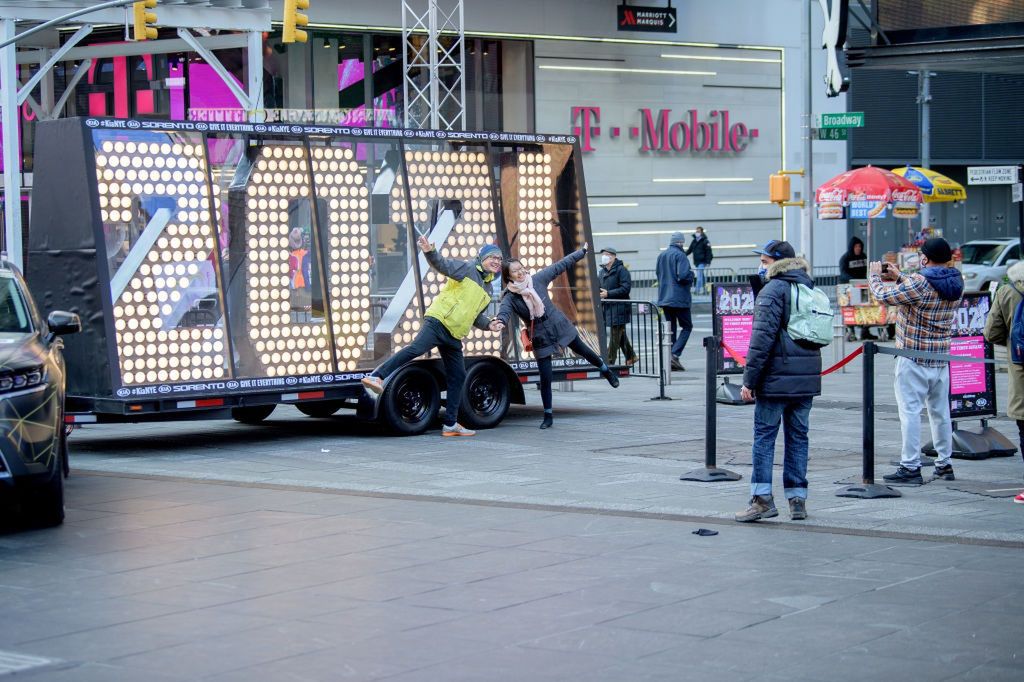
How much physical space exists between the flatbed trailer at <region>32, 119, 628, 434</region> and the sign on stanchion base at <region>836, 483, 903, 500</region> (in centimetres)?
541

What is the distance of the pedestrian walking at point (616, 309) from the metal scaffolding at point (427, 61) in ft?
37.3

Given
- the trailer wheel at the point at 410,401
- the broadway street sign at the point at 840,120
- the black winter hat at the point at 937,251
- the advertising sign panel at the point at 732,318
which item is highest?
the broadway street sign at the point at 840,120

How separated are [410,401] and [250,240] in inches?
90.3

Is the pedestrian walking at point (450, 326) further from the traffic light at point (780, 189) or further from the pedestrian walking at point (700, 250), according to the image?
the pedestrian walking at point (700, 250)

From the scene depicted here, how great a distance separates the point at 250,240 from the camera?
1466 centimetres

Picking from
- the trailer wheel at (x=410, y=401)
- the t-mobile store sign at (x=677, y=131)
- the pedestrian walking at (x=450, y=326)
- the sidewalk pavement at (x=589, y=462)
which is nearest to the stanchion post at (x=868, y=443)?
the sidewalk pavement at (x=589, y=462)

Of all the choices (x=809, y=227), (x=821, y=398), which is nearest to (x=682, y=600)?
(x=821, y=398)

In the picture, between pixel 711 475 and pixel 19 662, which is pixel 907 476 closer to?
pixel 711 475

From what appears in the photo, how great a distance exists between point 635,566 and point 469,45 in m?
31.1

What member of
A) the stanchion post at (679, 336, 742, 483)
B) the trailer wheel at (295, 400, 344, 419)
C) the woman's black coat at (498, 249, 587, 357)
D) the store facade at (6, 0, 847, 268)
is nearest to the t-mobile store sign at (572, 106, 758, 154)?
the store facade at (6, 0, 847, 268)

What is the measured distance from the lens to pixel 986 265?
39.3 metres

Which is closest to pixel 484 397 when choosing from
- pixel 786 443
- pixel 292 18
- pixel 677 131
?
pixel 786 443

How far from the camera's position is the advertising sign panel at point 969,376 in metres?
13.0

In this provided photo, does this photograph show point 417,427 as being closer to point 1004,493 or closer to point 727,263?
point 1004,493
